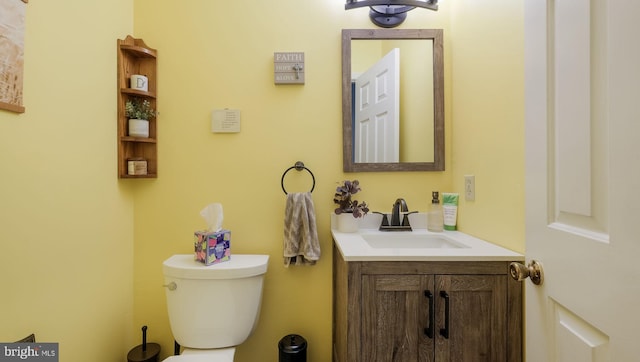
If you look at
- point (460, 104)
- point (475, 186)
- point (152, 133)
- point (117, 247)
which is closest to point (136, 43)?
point (152, 133)

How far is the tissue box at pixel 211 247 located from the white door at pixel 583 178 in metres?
1.12

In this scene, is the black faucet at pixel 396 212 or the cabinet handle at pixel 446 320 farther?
the black faucet at pixel 396 212

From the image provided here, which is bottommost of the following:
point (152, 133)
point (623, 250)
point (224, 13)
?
point (623, 250)

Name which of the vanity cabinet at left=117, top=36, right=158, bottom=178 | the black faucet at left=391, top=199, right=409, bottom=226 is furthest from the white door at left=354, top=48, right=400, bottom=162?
the vanity cabinet at left=117, top=36, right=158, bottom=178

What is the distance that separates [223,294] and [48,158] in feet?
2.61

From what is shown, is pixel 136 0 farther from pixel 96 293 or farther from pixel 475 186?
pixel 475 186

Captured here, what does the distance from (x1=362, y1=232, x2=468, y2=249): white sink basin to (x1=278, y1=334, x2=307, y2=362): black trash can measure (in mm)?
563

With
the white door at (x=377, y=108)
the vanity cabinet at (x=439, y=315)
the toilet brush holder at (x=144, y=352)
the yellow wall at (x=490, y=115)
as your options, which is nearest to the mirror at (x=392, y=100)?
the white door at (x=377, y=108)

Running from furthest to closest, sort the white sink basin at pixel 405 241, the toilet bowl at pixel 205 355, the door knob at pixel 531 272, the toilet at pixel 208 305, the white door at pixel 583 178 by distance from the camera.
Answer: the white sink basin at pixel 405 241, the toilet at pixel 208 305, the toilet bowl at pixel 205 355, the door knob at pixel 531 272, the white door at pixel 583 178

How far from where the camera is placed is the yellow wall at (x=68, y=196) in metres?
0.85

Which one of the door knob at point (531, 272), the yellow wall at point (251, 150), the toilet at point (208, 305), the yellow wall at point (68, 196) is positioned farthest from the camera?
the yellow wall at point (251, 150)

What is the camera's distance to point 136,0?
1.39m

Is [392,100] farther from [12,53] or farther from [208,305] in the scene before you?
[12,53]

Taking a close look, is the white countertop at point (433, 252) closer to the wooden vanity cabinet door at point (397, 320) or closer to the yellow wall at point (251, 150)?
the wooden vanity cabinet door at point (397, 320)
